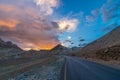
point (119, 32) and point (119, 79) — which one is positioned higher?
point (119, 32)

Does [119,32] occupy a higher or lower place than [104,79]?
higher

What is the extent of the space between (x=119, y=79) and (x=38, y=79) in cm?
838

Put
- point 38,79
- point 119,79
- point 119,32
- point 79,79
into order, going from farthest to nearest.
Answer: point 119,32
point 38,79
point 79,79
point 119,79

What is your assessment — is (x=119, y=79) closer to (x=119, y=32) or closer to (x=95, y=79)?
(x=95, y=79)

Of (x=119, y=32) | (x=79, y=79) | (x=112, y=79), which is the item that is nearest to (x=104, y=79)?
(x=112, y=79)

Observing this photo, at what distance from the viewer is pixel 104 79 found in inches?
576

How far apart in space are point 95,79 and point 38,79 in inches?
268

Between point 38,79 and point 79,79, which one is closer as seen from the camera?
point 79,79

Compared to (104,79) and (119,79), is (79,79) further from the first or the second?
(119,79)

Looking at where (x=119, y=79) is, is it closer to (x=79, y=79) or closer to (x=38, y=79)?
(x=79, y=79)

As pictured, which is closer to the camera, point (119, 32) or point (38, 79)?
point (38, 79)

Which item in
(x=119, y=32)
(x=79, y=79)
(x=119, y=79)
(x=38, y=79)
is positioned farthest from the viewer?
(x=119, y=32)

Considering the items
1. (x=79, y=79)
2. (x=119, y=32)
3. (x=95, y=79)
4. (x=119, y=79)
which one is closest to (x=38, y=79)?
(x=79, y=79)

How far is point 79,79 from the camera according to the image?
1574cm
